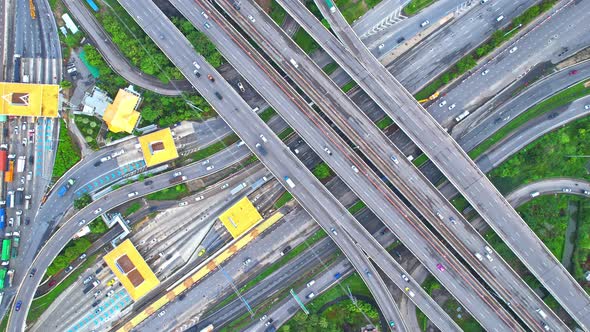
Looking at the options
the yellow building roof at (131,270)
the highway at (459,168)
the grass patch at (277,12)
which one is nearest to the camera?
the highway at (459,168)

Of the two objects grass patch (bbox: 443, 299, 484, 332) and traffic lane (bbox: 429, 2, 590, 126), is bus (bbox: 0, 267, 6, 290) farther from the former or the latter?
traffic lane (bbox: 429, 2, 590, 126)

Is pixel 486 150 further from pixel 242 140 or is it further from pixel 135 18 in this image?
pixel 135 18

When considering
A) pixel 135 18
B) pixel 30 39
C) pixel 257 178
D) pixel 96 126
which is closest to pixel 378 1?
pixel 257 178

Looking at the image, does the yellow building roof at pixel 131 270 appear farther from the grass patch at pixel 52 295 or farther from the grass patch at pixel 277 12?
the grass patch at pixel 277 12

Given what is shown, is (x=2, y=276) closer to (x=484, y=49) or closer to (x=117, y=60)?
(x=117, y=60)

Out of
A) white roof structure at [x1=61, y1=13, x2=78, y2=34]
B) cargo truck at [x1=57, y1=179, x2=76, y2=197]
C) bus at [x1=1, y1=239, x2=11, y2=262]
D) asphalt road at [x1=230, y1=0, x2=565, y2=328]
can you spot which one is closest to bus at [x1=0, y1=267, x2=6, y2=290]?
bus at [x1=1, y1=239, x2=11, y2=262]

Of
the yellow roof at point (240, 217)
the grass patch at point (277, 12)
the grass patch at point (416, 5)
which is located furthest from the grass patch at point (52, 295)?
the grass patch at point (416, 5)
